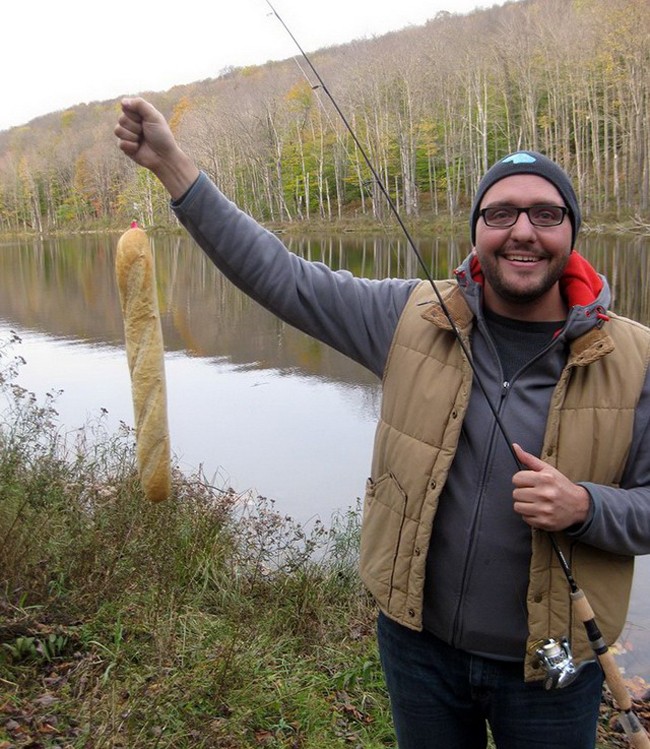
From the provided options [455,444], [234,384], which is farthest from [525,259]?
Answer: [234,384]

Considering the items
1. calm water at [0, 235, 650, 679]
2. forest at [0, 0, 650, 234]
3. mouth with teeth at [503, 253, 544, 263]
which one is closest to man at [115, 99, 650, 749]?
mouth with teeth at [503, 253, 544, 263]

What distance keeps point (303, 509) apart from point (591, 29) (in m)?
44.5

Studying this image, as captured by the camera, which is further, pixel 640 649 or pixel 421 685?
pixel 640 649

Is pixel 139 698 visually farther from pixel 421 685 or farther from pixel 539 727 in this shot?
pixel 539 727

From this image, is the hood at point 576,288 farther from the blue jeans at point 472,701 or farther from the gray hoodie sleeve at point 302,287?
the blue jeans at point 472,701

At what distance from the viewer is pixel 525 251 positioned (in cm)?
196

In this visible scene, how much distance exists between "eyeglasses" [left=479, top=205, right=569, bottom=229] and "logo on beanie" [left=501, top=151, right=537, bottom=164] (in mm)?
142

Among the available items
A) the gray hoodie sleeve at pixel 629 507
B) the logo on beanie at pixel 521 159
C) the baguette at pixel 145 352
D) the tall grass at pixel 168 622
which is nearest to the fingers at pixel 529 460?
the gray hoodie sleeve at pixel 629 507

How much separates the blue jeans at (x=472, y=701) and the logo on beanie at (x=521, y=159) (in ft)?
4.49

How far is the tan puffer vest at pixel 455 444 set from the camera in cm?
191

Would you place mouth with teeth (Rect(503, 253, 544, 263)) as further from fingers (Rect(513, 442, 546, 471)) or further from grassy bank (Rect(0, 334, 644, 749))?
grassy bank (Rect(0, 334, 644, 749))

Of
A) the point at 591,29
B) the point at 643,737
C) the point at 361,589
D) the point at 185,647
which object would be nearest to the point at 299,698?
the point at 185,647

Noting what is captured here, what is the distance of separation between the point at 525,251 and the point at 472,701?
129 cm

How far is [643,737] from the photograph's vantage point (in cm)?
203
